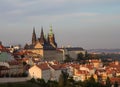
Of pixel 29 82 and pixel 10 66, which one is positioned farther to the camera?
pixel 10 66

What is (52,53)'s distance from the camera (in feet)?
349

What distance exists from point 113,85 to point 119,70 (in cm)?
2317

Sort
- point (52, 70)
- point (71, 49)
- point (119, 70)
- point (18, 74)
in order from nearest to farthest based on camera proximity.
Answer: point (18, 74), point (52, 70), point (119, 70), point (71, 49)

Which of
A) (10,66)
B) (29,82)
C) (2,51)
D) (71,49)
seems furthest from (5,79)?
(71,49)

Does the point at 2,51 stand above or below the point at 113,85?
above

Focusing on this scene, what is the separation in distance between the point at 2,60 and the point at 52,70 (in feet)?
21.7

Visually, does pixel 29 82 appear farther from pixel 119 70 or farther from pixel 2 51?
pixel 119 70

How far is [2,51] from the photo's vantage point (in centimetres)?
6512

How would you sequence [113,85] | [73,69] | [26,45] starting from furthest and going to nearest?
[26,45], [73,69], [113,85]

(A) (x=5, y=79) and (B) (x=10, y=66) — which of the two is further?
(B) (x=10, y=66)

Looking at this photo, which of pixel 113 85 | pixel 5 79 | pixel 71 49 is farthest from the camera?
pixel 71 49

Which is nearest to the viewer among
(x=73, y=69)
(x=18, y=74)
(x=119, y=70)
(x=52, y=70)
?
(x=18, y=74)

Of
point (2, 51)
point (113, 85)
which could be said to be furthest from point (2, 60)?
point (113, 85)

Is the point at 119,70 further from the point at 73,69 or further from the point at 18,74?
the point at 18,74
